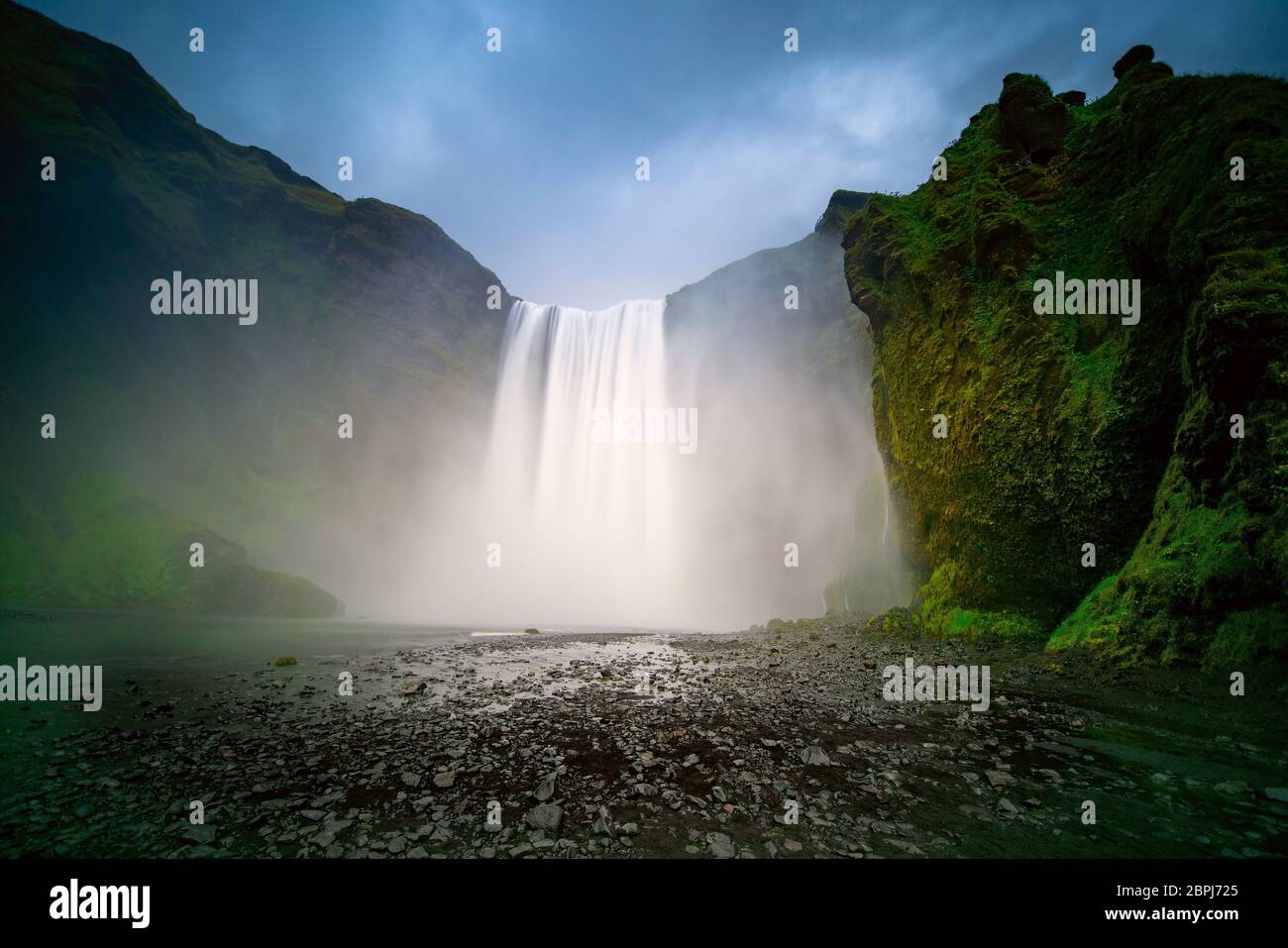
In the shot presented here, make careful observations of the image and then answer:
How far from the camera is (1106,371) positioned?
12141mm

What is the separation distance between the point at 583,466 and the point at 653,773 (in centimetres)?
5603

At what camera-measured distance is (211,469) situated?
1656 inches

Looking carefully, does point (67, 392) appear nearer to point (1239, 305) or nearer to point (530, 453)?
point (530, 453)

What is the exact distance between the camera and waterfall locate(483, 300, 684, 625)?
56.5 m

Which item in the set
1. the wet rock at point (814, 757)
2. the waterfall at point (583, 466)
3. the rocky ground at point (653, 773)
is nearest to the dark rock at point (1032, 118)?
the rocky ground at point (653, 773)

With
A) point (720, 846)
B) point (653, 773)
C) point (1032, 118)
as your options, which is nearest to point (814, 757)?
point (653, 773)

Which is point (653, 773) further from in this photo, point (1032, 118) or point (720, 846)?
point (1032, 118)

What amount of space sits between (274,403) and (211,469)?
31.8ft

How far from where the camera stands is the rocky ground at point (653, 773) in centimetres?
369

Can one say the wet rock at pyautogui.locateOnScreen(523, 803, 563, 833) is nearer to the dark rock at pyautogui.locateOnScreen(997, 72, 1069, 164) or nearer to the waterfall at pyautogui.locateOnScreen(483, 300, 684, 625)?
the dark rock at pyautogui.locateOnScreen(997, 72, 1069, 164)

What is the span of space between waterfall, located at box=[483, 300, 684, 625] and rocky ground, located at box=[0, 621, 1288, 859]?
151ft

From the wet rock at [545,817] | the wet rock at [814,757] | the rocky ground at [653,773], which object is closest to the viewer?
the rocky ground at [653,773]

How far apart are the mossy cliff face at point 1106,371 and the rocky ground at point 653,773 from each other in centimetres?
279

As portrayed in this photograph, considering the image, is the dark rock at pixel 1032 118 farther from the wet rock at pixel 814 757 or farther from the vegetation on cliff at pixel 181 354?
the vegetation on cliff at pixel 181 354
